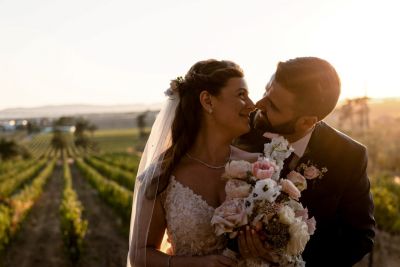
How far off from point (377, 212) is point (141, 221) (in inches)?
400

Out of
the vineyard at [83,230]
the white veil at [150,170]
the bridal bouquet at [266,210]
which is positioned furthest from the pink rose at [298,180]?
the vineyard at [83,230]

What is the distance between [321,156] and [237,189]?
0.73m

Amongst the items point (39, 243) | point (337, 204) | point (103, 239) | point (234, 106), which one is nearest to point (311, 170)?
point (337, 204)

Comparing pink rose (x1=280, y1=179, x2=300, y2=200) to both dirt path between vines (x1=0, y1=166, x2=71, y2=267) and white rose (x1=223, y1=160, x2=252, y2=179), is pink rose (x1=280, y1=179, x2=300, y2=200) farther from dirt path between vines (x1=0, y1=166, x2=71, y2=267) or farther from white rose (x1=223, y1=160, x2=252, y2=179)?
dirt path between vines (x1=0, y1=166, x2=71, y2=267)

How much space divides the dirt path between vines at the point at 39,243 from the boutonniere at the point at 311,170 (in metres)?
10.5

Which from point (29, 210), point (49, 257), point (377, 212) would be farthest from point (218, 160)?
point (29, 210)

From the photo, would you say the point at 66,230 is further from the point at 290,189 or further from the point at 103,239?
the point at 290,189

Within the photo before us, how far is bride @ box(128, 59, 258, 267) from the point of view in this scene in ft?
10.0

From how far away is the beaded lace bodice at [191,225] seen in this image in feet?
10.1

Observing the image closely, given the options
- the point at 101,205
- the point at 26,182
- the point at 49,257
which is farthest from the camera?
the point at 26,182

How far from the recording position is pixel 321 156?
3.32m

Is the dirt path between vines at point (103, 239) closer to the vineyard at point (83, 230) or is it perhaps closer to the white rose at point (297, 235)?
the vineyard at point (83, 230)

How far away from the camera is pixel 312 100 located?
10.3 ft

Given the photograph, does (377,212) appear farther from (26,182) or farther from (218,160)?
(26,182)
